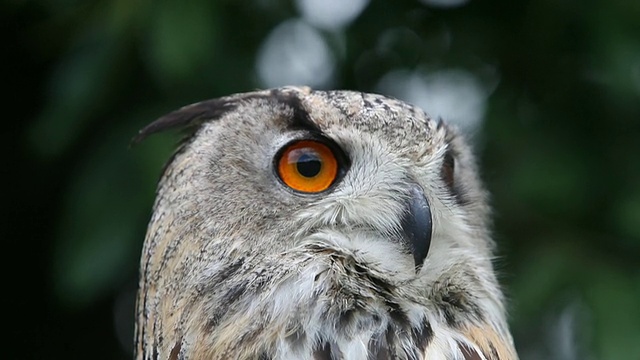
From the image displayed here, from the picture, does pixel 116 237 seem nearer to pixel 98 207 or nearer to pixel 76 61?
pixel 98 207

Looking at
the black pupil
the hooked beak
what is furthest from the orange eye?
the hooked beak

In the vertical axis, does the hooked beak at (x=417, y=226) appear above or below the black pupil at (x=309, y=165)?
below

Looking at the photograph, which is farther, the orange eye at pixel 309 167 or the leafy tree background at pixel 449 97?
the leafy tree background at pixel 449 97

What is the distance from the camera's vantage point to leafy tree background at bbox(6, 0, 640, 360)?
278 cm

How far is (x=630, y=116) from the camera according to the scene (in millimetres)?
2975

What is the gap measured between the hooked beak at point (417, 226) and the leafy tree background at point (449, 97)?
3.36ft

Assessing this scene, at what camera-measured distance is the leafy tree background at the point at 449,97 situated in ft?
9.12

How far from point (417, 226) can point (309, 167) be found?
254 mm

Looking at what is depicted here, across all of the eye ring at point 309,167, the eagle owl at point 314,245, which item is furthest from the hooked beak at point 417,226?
the eye ring at point 309,167

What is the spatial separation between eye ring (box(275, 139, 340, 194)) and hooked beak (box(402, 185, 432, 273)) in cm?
17

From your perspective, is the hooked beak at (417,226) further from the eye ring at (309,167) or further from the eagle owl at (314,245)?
the eye ring at (309,167)

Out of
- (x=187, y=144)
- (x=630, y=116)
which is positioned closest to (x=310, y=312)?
(x=187, y=144)

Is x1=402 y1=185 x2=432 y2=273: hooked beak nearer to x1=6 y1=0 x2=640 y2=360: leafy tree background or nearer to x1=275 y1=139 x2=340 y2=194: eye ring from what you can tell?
x1=275 y1=139 x2=340 y2=194: eye ring

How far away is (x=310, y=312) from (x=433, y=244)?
34 cm
